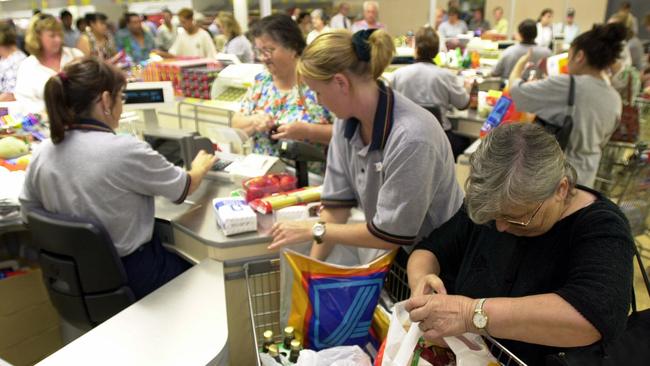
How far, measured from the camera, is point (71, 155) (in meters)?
1.71

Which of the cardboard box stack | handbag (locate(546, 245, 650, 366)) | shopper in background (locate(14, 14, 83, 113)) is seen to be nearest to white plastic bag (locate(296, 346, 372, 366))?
handbag (locate(546, 245, 650, 366))

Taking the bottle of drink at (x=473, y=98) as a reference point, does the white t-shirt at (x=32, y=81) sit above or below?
above

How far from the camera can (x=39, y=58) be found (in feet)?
13.0

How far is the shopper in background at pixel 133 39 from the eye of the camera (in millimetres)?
7344

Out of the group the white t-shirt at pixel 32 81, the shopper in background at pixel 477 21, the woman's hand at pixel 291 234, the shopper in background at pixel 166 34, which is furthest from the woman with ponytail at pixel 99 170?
the shopper in background at pixel 477 21

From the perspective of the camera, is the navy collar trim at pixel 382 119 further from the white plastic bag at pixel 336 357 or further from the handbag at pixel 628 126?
the handbag at pixel 628 126

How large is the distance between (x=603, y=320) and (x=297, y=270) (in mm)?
779

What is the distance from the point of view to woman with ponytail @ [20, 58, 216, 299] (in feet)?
5.60

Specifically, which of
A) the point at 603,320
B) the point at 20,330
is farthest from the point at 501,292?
the point at 20,330

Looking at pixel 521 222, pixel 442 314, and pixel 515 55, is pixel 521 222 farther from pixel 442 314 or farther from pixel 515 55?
pixel 515 55

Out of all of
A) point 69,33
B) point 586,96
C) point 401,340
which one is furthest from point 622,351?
point 69,33

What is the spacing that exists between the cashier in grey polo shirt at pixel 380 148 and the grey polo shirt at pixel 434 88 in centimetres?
256

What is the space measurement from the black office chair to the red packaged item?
58 cm

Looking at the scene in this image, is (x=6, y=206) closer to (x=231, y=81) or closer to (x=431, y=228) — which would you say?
(x=431, y=228)
